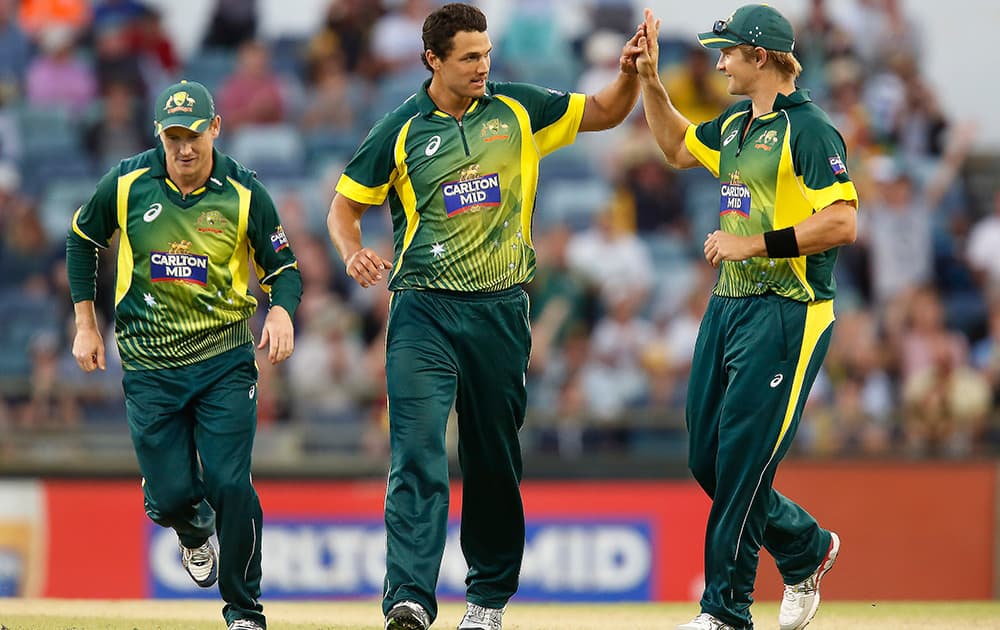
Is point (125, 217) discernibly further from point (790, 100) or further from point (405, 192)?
point (790, 100)

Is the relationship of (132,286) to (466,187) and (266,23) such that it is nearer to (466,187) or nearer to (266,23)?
(466,187)

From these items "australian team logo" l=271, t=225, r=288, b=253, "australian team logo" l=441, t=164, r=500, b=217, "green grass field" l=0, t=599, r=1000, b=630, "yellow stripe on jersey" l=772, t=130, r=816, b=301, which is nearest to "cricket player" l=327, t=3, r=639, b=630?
"australian team logo" l=441, t=164, r=500, b=217

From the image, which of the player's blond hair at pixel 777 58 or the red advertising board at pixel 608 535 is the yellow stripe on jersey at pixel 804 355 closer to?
the player's blond hair at pixel 777 58

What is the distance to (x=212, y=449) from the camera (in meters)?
7.30

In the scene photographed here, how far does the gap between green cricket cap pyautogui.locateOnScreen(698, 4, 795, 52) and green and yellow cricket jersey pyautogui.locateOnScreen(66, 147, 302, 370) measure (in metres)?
2.14

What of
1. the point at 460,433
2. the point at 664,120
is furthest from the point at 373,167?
the point at 664,120

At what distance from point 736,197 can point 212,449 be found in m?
2.53

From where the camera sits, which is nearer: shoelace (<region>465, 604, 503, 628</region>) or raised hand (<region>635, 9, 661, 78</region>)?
raised hand (<region>635, 9, 661, 78</region>)

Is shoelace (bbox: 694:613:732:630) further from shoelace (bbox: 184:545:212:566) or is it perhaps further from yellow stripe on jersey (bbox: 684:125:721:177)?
shoelace (bbox: 184:545:212:566)

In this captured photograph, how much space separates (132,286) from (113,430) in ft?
17.9

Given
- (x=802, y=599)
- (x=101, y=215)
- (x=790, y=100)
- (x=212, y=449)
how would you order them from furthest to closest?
(x=802, y=599) → (x=101, y=215) → (x=212, y=449) → (x=790, y=100)

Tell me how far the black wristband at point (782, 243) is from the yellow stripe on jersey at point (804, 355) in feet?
1.24

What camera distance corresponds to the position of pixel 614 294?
46.4ft

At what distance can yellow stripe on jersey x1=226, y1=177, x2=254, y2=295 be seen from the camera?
24.5 feet
